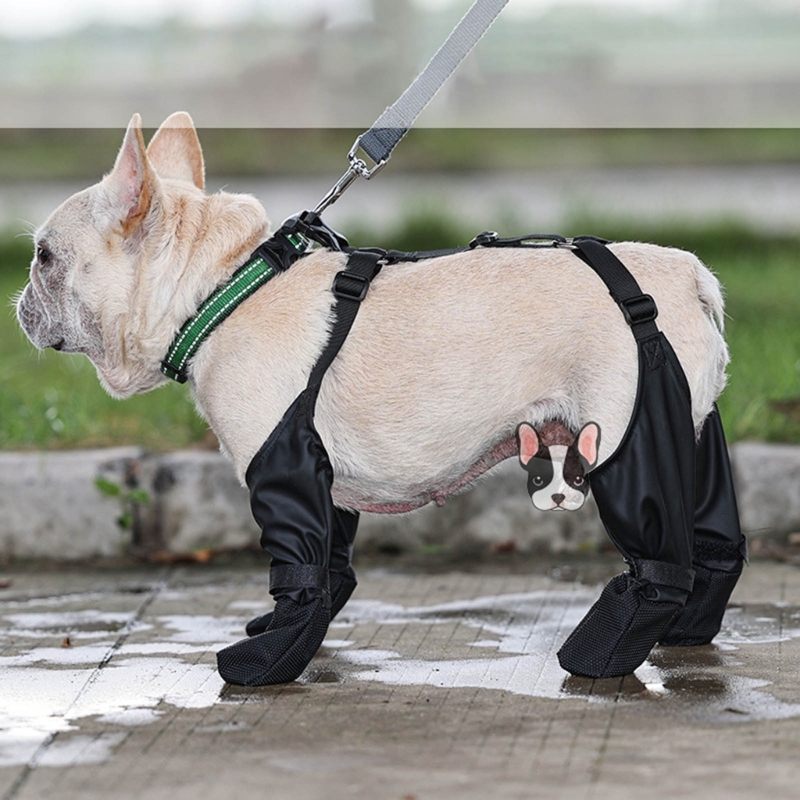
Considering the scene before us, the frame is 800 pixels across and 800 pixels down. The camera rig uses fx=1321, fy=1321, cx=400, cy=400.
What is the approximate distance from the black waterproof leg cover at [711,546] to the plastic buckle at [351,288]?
3.46 feet

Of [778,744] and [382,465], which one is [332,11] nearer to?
[382,465]

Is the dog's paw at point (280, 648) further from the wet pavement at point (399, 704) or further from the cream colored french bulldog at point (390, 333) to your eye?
the cream colored french bulldog at point (390, 333)

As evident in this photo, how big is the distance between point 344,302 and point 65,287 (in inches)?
32.0

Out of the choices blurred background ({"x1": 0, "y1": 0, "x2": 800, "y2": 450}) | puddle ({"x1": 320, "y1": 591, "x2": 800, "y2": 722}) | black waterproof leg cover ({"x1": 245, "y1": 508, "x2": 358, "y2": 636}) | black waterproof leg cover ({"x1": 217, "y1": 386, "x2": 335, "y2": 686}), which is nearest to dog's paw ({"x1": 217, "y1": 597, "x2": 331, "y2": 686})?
black waterproof leg cover ({"x1": 217, "y1": 386, "x2": 335, "y2": 686})

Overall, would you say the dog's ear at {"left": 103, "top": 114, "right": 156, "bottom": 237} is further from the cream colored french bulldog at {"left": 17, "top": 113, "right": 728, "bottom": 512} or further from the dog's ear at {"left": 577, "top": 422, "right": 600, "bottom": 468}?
→ the dog's ear at {"left": 577, "top": 422, "right": 600, "bottom": 468}

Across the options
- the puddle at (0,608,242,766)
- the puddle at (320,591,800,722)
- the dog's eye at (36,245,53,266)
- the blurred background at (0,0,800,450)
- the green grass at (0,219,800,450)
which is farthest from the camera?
the blurred background at (0,0,800,450)

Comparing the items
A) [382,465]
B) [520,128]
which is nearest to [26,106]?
[520,128]

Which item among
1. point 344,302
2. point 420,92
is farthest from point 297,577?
point 420,92

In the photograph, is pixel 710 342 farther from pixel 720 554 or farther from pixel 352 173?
pixel 352 173

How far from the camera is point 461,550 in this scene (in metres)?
5.11

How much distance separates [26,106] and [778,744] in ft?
56.6

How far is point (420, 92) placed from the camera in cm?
369

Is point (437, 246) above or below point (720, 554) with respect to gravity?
above

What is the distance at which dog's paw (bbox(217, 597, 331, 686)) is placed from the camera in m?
3.38
